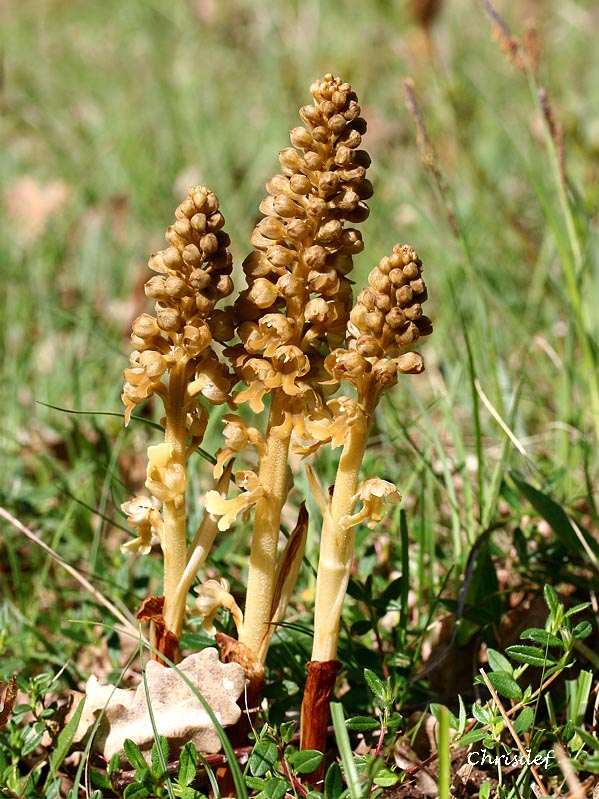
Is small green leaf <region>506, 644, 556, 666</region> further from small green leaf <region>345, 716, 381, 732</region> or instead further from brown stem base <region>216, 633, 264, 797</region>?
brown stem base <region>216, 633, 264, 797</region>

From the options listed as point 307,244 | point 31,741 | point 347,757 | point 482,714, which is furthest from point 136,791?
point 307,244

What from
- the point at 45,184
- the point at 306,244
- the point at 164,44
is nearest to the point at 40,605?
the point at 306,244

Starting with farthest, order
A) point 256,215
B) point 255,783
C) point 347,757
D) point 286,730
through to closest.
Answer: point 256,215 → point 286,730 → point 255,783 → point 347,757

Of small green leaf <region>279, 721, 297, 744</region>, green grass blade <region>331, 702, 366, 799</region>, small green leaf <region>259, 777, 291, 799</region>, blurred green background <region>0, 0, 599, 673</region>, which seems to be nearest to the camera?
green grass blade <region>331, 702, 366, 799</region>

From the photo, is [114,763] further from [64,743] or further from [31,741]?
[31,741]

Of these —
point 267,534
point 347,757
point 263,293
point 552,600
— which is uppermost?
point 263,293

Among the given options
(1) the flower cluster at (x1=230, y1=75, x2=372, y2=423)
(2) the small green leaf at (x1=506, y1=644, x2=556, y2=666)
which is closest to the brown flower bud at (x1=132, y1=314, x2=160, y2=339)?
(1) the flower cluster at (x1=230, y1=75, x2=372, y2=423)
